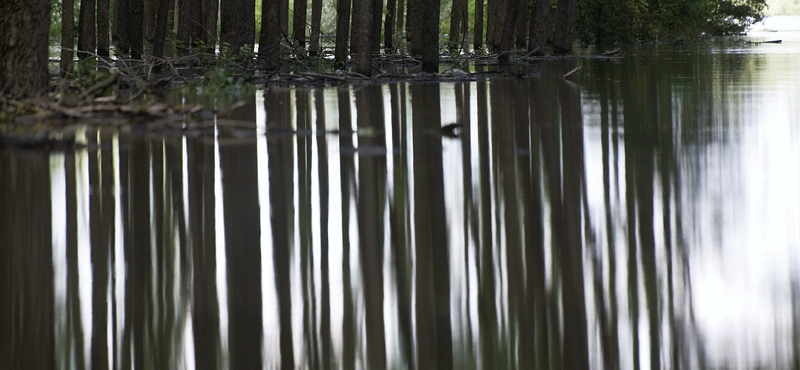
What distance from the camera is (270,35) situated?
59.6 feet

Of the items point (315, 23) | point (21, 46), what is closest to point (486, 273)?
point (21, 46)

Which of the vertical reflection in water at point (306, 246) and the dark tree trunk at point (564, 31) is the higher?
the dark tree trunk at point (564, 31)

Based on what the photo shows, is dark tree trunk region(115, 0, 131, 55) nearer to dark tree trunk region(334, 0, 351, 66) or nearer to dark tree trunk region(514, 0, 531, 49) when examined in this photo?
dark tree trunk region(334, 0, 351, 66)

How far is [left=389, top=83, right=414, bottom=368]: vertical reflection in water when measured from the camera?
10.8 ft

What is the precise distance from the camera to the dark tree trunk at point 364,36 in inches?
640

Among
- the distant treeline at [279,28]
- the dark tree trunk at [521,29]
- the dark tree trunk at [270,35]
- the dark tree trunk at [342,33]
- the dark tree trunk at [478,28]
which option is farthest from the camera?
the dark tree trunk at [478,28]

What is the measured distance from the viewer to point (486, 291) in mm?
3746

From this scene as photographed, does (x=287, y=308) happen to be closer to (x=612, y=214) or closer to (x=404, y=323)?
(x=404, y=323)

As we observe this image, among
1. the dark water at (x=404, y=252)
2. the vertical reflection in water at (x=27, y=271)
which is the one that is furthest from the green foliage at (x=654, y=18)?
the vertical reflection in water at (x=27, y=271)

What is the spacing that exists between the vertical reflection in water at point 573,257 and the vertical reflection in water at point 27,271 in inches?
55.3

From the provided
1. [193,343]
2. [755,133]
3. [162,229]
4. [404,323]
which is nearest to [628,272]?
[404,323]

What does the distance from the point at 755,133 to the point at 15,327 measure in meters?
6.15

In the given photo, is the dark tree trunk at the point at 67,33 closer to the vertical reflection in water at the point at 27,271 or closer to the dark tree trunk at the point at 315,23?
the dark tree trunk at the point at 315,23

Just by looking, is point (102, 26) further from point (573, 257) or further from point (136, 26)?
point (573, 257)
